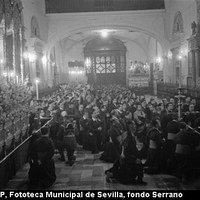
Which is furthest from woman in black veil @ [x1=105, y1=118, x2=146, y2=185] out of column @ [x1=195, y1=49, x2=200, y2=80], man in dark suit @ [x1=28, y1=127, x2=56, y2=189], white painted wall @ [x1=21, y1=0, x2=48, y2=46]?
white painted wall @ [x1=21, y1=0, x2=48, y2=46]

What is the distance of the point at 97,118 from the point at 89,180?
3902 millimetres

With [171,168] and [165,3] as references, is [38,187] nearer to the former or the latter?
[171,168]

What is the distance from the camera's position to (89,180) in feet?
30.0

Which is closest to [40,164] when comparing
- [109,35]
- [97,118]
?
[97,118]

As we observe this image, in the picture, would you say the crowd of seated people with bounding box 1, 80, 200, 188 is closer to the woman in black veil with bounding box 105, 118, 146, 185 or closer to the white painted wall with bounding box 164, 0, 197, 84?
the woman in black veil with bounding box 105, 118, 146, 185

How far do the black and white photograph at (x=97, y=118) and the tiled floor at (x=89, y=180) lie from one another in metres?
0.03

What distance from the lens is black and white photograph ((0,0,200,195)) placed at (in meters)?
8.66

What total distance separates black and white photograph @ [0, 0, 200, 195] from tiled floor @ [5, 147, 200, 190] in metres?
0.03

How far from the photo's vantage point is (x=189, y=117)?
1237cm

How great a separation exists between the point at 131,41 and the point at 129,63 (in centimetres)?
282

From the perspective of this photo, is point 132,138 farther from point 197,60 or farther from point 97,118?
point 197,60

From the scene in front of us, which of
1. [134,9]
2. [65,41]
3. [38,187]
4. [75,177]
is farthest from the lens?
[65,41]

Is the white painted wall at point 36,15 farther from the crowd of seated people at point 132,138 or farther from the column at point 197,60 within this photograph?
the column at point 197,60

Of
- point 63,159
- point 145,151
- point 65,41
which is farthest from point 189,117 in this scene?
point 65,41
